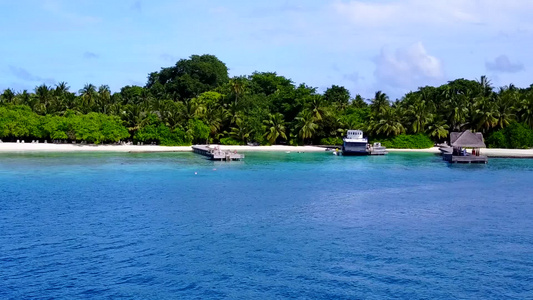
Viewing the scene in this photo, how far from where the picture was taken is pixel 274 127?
299ft

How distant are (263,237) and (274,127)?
65.8m

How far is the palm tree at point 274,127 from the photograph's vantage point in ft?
299

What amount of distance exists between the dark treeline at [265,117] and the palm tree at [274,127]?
17 centimetres

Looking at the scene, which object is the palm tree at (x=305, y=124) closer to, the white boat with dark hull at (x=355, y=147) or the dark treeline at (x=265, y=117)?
the dark treeline at (x=265, y=117)

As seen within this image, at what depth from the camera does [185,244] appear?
967 inches

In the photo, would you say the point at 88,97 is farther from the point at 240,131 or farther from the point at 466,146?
the point at 466,146

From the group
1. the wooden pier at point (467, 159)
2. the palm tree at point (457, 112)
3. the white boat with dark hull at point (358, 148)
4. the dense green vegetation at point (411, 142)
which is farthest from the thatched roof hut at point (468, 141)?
the dense green vegetation at point (411, 142)

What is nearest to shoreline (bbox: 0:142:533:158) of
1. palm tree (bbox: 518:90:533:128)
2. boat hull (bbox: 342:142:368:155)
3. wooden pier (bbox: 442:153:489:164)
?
palm tree (bbox: 518:90:533:128)

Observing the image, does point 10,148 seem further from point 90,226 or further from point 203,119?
point 90,226

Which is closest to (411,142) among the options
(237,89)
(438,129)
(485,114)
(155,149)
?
(438,129)

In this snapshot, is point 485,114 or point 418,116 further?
point 418,116

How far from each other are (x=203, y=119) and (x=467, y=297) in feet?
255

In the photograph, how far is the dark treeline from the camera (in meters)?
86.9

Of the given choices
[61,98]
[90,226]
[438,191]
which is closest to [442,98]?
[438,191]
